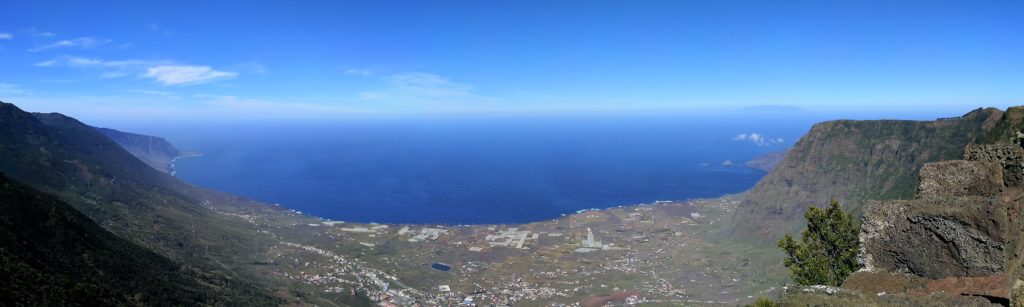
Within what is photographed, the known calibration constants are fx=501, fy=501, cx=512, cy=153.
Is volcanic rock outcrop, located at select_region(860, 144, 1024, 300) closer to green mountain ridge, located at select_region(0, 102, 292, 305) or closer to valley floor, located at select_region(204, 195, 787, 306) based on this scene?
valley floor, located at select_region(204, 195, 787, 306)

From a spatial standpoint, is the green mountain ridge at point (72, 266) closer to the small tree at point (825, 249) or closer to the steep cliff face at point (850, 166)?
the small tree at point (825, 249)

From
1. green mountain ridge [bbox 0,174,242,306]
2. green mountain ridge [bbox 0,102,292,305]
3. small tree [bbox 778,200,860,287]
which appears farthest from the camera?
green mountain ridge [bbox 0,102,292,305]

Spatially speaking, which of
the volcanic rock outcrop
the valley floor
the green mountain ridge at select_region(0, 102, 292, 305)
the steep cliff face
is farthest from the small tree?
the green mountain ridge at select_region(0, 102, 292, 305)

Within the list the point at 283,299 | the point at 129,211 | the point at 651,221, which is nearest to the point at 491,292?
the point at 283,299

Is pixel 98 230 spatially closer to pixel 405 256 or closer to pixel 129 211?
pixel 129 211

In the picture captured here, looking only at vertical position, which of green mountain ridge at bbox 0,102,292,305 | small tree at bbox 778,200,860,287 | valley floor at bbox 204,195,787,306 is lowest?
valley floor at bbox 204,195,787,306

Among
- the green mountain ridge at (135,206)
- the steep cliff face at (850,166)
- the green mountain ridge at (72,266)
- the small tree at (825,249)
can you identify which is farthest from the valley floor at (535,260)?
the small tree at (825,249)

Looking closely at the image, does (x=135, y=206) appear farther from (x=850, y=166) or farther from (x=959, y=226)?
(x=850, y=166)
